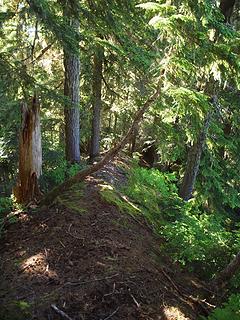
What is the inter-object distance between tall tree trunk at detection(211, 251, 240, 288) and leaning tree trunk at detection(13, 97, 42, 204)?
408cm

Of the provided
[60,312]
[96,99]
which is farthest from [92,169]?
[96,99]

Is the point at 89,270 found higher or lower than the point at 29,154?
lower

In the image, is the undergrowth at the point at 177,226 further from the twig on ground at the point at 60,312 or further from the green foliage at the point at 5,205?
the twig on ground at the point at 60,312

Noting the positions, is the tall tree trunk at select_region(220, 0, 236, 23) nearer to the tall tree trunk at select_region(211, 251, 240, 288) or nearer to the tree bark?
the tree bark

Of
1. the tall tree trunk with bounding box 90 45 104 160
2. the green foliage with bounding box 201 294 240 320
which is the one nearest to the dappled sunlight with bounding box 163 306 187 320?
the green foliage with bounding box 201 294 240 320

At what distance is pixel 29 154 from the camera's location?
774 centimetres

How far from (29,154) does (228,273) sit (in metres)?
4.72

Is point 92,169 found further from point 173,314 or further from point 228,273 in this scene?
point 173,314

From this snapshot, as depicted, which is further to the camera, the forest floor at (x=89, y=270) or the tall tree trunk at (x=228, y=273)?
the tall tree trunk at (x=228, y=273)

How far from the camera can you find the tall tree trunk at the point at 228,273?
5.04 metres

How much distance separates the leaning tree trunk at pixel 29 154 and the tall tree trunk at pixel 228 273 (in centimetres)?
408

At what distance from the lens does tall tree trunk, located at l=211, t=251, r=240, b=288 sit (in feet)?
16.5

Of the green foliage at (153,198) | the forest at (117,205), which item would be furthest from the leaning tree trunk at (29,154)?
Answer: the green foliage at (153,198)

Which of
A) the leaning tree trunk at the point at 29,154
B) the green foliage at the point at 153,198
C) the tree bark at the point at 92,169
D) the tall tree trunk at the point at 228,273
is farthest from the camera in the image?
the green foliage at the point at 153,198
